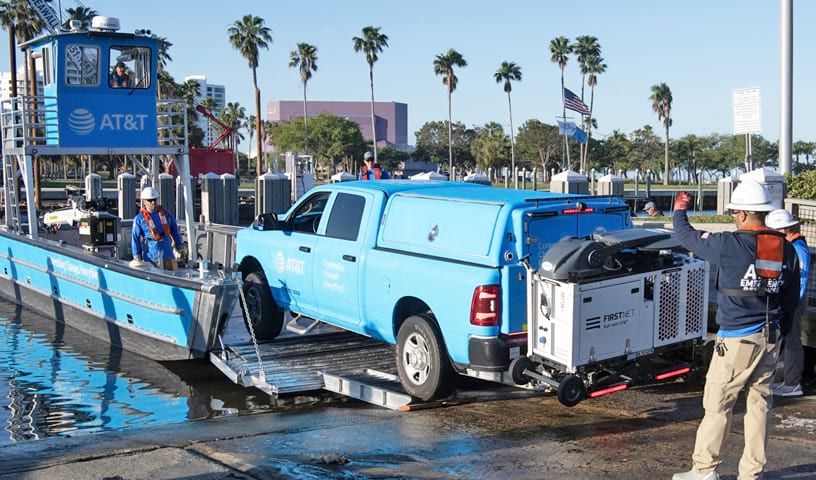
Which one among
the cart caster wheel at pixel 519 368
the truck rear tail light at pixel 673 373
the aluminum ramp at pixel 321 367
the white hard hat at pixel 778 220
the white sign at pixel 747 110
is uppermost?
the white sign at pixel 747 110

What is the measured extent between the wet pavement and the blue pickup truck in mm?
626

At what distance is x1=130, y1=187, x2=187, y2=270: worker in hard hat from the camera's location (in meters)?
11.6

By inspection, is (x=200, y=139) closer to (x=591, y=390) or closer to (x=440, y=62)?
(x=440, y=62)

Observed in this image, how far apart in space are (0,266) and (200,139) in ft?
244

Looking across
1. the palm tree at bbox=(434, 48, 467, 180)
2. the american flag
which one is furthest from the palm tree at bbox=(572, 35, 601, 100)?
the american flag

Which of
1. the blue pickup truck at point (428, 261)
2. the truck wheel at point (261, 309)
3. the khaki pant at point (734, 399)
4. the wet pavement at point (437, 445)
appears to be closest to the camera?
the khaki pant at point (734, 399)

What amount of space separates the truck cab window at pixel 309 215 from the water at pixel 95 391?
6.13 feet

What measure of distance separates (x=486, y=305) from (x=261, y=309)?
3.84 meters

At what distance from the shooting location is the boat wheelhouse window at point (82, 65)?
14102mm

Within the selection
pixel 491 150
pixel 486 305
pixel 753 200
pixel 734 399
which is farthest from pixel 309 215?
pixel 491 150

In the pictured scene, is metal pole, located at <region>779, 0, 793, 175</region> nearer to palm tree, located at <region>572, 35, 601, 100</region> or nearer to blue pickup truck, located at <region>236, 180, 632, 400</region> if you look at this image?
blue pickup truck, located at <region>236, 180, 632, 400</region>

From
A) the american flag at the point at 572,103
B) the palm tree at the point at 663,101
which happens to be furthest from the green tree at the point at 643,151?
the american flag at the point at 572,103

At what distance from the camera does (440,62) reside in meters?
81.8

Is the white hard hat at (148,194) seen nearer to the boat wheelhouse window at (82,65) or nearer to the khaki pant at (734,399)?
the boat wheelhouse window at (82,65)
